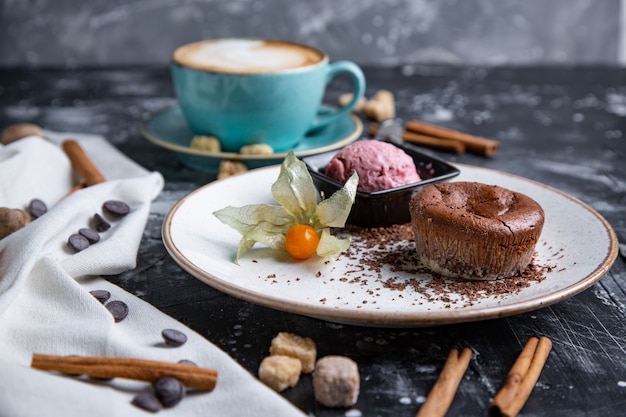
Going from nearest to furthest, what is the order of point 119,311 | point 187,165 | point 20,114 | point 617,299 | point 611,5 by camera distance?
point 119,311
point 617,299
point 187,165
point 20,114
point 611,5

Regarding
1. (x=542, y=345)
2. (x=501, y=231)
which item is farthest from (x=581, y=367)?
(x=501, y=231)

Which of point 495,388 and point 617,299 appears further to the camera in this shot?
point 617,299

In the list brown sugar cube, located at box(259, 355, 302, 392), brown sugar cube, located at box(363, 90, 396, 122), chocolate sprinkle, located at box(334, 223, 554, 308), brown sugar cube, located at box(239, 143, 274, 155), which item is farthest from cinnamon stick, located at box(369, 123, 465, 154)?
brown sugar cube, located at box(259, 355, 302, 392)

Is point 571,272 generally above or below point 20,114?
above

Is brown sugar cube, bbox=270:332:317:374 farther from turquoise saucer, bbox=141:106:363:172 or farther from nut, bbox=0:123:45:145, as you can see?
nut, bbox=0:123:45:145

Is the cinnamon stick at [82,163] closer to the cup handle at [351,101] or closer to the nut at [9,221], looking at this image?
the nut at [9,221]

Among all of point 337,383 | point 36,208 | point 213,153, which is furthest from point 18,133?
point 337,383

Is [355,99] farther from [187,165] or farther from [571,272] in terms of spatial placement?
[571,272]
